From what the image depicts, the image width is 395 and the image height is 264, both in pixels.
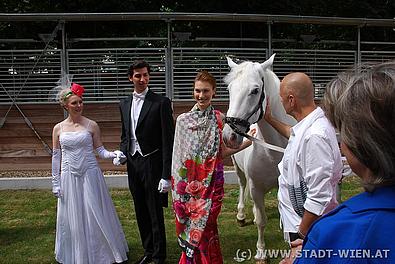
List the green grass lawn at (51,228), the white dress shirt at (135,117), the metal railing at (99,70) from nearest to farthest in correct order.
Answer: the white dress shirt at (135,117) < the green grass lawn at (51,228) < the metal railing at (99,70)

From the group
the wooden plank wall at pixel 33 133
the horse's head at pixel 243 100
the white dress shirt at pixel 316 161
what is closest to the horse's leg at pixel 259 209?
the horse's head at pixel 243 100

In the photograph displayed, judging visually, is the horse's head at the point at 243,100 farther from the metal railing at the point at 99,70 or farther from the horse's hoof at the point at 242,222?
the metal railing at the point at 99,70

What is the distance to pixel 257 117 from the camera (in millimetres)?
3881

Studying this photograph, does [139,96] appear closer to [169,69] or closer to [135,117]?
[135,117]

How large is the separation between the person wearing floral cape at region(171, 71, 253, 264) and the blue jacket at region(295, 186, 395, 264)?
8.84 ft

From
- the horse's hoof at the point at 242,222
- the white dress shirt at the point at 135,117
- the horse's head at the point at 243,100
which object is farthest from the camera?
the horse's hoof at the point at 242,222

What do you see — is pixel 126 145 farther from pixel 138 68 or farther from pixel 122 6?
pixel 122 6

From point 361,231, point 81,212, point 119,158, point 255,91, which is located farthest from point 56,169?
point 361,231

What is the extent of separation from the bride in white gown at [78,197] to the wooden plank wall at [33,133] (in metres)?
4.82

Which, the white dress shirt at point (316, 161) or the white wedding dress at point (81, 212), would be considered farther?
the white wedding dress at point (81, 212)

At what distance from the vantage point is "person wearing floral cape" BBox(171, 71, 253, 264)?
3.78m

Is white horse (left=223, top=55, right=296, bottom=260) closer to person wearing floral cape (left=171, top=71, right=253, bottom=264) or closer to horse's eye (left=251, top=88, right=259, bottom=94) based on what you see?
horse's eye (left=251, top=88, right=259, bottom=94)

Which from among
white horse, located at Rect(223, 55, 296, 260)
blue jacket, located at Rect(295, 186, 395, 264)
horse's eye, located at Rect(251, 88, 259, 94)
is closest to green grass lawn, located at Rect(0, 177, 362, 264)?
white horse, located at Rect(223, 55, 296, 260)

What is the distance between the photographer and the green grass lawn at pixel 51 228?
5.10 m
